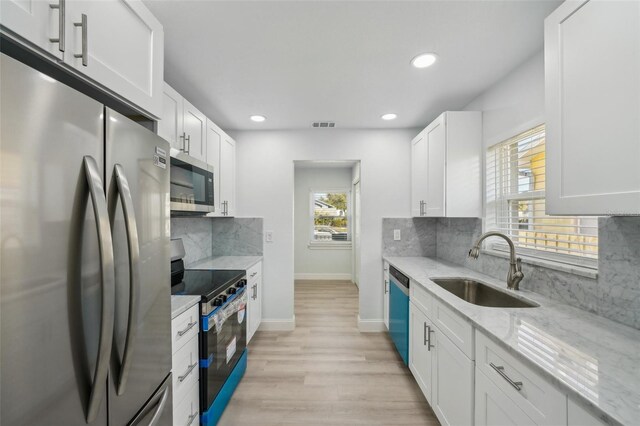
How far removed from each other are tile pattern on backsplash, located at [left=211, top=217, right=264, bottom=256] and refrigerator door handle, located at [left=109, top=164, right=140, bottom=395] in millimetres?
2371

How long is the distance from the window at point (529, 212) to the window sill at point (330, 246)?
364 cm

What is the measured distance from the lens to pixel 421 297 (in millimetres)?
1948

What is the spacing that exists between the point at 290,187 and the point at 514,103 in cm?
231

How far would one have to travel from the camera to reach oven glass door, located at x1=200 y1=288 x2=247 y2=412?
1.62m

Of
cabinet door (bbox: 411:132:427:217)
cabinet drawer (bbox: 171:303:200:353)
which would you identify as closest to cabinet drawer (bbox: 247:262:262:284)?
cabinet drawer (bbox: 171:303:200:353)

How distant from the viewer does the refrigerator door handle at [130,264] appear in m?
0.82

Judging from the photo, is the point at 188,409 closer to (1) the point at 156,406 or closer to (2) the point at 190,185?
(1) the point at 156,406

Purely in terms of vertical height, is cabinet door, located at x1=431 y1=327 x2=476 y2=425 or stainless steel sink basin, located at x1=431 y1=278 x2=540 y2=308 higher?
stainless steel sink basin, located at x1=431 y1=278 x2=540 y2=308

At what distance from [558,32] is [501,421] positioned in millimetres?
1678

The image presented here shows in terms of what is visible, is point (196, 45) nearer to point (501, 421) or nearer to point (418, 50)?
point (418, 50)

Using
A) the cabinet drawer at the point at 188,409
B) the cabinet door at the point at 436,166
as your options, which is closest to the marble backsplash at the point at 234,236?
the cabinet drawer at the point at 188,409

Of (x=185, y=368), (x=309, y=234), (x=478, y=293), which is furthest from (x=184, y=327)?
(x=309, y=234)

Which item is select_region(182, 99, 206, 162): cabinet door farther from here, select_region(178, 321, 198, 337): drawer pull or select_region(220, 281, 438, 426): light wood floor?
select_region(220, 281, 438, 426): light wood floor

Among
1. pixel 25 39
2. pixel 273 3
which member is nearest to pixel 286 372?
Result: pixel 25 39
